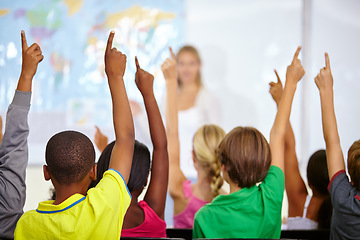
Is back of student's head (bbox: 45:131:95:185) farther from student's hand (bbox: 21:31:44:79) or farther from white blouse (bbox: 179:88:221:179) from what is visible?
white blouse (bbox: 179:88:221:179)

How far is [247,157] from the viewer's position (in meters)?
1.44

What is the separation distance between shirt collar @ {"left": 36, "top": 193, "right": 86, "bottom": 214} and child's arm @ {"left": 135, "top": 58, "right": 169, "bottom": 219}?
368 mm

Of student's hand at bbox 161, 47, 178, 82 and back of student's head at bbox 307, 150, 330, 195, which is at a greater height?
student's hand at bbox 161, 47, 178, 82

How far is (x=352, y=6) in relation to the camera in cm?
371

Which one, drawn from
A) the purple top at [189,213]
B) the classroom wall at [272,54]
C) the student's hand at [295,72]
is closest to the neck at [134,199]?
the purple top at [189,213]

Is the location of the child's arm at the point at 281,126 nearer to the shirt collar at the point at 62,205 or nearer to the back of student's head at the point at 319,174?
the back of student's head at the point at 319,174

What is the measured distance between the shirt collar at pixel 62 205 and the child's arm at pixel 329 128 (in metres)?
0.85

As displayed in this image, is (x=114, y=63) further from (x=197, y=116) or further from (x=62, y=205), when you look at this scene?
(x=197, y=116)

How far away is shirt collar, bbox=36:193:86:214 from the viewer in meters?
1.09

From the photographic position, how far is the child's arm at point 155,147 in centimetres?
143

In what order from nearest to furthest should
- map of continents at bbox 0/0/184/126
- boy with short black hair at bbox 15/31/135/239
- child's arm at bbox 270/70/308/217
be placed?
boy with short black hair at bbox 15/31/135/239
child's arm at bbox 270/70/308/217
map of continents at bbox 0/0/184/126

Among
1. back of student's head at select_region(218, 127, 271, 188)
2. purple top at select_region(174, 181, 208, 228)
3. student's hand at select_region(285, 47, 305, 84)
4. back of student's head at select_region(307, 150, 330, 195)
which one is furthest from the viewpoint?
purple top at select_region(174, 181, 208, 228)

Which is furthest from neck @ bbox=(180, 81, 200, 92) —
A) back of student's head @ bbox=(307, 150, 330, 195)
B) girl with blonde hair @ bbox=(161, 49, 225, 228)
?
back of student's head @ bbox=(307, 150, 330, 195)

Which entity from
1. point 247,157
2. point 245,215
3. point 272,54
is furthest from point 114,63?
point 272,54
